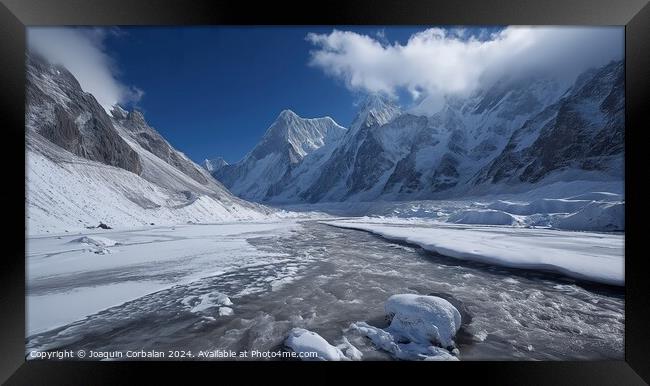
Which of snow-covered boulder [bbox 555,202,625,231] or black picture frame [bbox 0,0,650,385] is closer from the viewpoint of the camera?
black picture frame [bbox 0,0,650,385]

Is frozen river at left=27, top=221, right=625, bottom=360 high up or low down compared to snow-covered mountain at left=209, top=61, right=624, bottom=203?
down

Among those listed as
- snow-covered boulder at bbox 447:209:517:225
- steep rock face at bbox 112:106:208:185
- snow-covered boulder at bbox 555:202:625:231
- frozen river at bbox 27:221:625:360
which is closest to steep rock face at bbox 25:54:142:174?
steep rock face at bbox 112:106:208:185

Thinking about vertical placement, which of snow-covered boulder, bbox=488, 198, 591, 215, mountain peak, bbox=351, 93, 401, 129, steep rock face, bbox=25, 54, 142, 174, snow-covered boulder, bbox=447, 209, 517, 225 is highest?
mountain peak, bbox=351, 93, 401, 129

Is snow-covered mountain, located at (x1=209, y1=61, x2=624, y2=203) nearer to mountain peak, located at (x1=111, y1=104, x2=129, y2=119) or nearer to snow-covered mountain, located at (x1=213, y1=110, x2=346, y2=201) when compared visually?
snow-covered mountain, located at (x1=213, y1=110, x2=346, y2=201)

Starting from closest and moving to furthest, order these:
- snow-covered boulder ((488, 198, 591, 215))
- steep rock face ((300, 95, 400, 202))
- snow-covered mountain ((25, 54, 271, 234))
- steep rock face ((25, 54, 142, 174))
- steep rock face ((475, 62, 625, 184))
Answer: snow-covered mountain ((25, 54, 271, 234))
snow-covered boulder ((488, 198, 591, 215))
steep rock face ((25, 54, 142, 174))
steep rock face ((475, 62, 625, 184))
steep rock face ((300, 95, 400, 202))

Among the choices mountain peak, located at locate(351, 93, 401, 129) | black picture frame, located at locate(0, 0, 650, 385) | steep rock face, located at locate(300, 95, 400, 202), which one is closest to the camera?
black picture frame, located at locate(0, 0, 650, 385)
